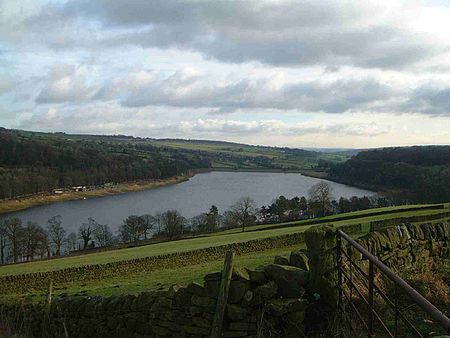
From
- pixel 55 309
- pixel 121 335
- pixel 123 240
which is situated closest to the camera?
pixel 121 335

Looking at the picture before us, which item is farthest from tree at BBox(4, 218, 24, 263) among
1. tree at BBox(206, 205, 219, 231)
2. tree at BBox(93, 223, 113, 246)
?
tree at BBox(206, 205, 219, 231)

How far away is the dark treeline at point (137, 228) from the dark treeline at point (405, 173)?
480 inches

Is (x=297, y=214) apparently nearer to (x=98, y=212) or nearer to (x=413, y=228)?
(x=98, y=212)

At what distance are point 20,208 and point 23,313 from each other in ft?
295

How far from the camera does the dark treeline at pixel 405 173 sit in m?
70.5

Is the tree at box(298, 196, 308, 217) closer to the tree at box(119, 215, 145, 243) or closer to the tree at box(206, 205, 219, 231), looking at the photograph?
the tree at box(206, 205, 219, 231)

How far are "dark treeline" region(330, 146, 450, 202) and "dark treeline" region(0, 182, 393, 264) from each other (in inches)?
480

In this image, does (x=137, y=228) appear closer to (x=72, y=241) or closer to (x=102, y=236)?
(x=102, y=236)

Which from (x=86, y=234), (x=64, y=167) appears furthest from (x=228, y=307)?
(x=64, y=167)

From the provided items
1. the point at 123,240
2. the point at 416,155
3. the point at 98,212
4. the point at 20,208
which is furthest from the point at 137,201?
the point at 416,155

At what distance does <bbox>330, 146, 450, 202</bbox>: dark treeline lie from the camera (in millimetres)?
70500

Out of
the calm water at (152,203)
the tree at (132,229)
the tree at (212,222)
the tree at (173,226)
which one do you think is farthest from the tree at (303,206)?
the tree at (132,229)

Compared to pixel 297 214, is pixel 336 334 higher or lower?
higher

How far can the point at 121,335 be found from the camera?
24.7 feet
